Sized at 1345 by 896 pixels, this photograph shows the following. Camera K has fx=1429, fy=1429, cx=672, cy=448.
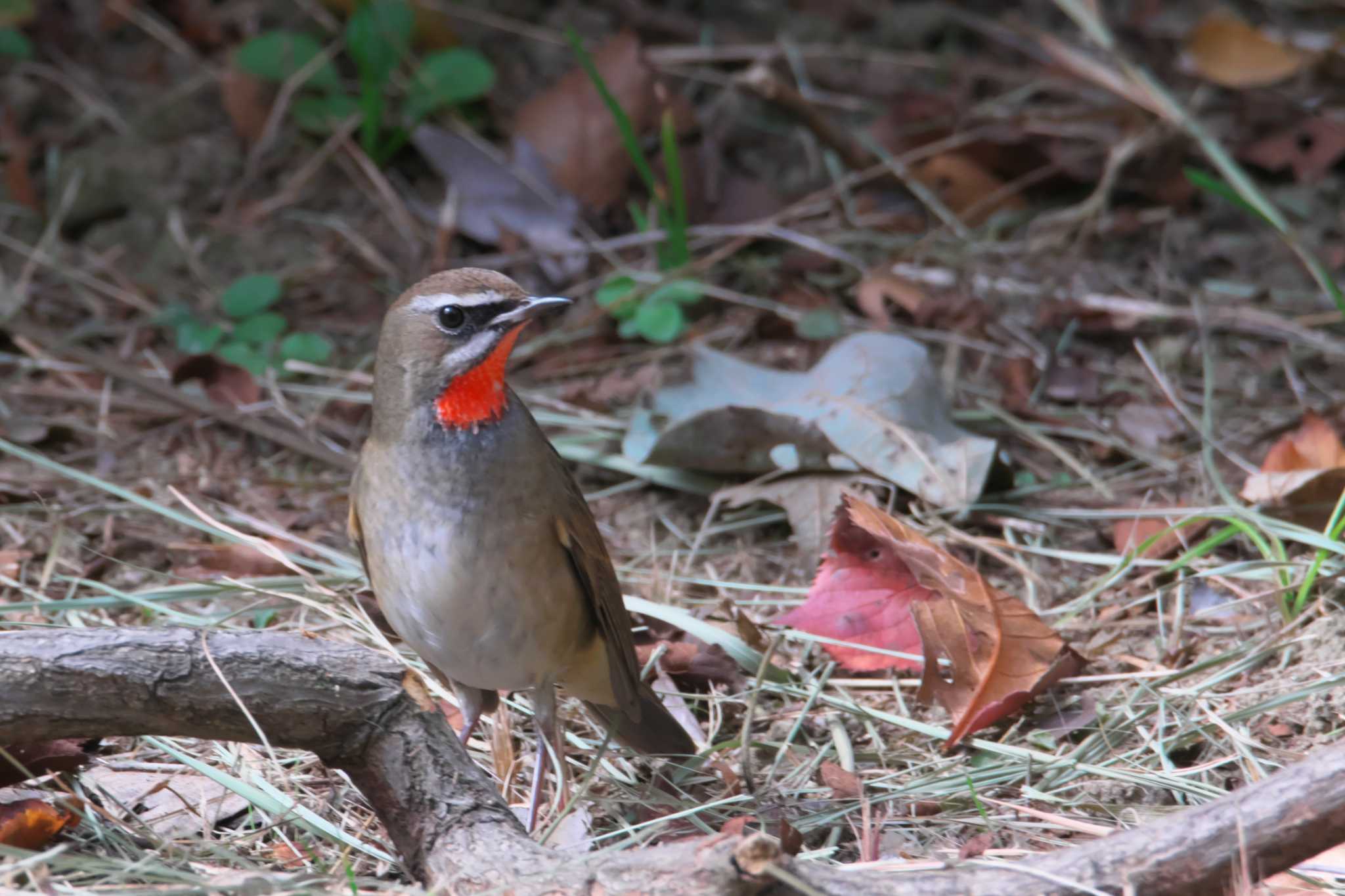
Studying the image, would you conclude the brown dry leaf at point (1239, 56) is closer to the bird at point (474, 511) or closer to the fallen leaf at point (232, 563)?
the bird at point (474, 511)

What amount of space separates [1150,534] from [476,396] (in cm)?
274

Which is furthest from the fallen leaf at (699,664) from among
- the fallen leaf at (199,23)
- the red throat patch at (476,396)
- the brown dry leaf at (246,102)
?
the fallen leaf at (199,23)

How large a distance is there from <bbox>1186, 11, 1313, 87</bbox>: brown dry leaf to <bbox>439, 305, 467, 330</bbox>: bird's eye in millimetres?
5618

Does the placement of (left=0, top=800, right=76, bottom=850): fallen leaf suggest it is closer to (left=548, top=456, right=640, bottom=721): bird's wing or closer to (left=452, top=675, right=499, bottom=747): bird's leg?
(left=452, top=675, right=499, bottom=747): bird's leg

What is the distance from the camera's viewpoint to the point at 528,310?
391cm

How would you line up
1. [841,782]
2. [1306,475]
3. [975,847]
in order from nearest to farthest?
[975,847]
[841,782]
[1306,475]

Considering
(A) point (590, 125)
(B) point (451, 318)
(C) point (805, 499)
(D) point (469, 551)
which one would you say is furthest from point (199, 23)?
(D) point (469, 551)

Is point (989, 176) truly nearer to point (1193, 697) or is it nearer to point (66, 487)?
point (1193, 697)

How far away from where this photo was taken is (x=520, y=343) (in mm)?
6836

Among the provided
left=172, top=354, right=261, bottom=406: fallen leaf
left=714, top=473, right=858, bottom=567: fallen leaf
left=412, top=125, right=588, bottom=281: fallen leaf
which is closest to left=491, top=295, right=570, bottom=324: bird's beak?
left=714, top=473, right=858, bottom=567: fallen leaf

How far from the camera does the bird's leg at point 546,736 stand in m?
4.09

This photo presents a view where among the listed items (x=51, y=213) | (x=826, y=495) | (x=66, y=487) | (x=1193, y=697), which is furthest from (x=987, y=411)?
(x=51, y=213)

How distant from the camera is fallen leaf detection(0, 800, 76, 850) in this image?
10.5ft

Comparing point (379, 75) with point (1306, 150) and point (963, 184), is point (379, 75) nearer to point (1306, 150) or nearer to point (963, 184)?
point (963, 184)
